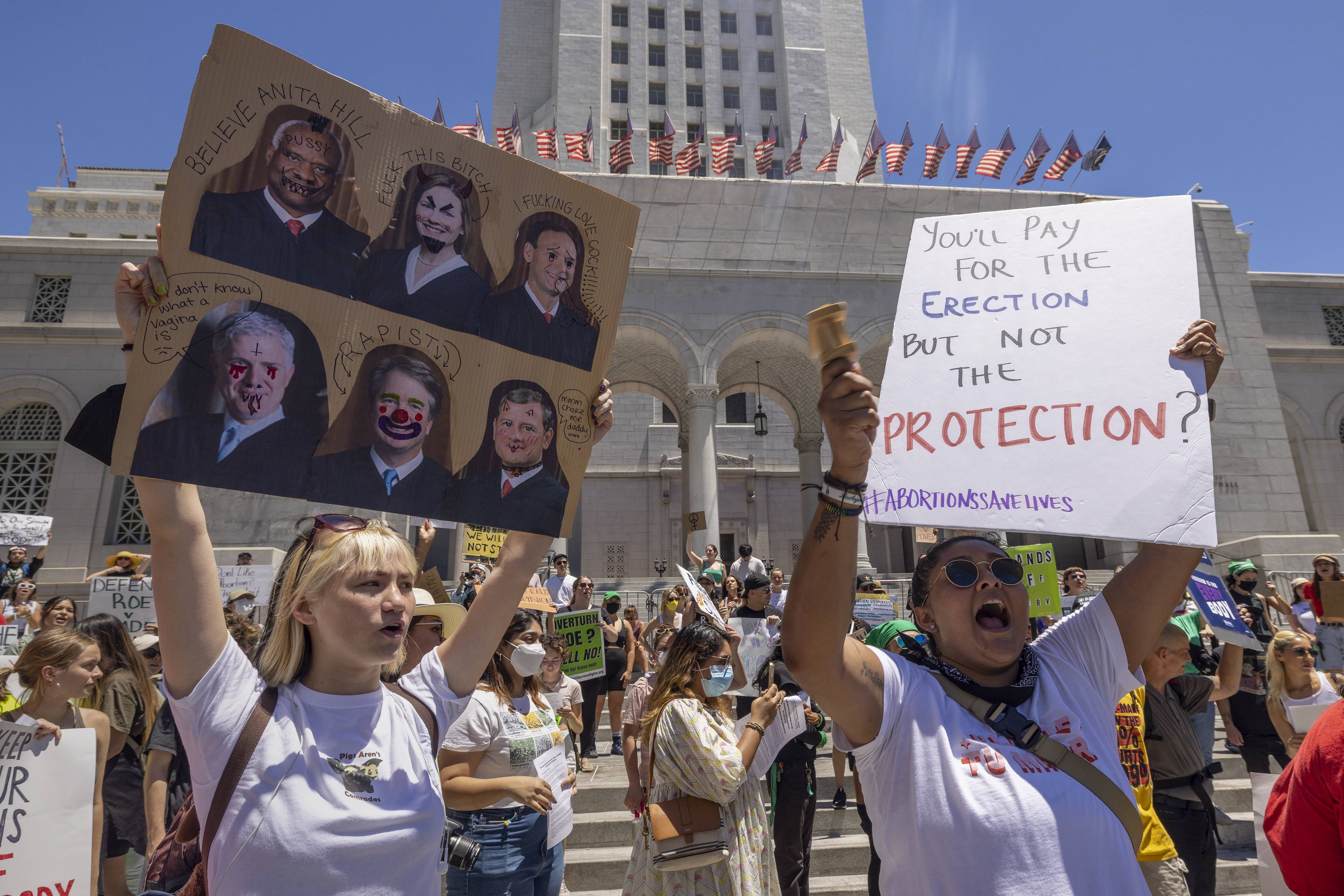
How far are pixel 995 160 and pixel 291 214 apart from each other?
26.7 m

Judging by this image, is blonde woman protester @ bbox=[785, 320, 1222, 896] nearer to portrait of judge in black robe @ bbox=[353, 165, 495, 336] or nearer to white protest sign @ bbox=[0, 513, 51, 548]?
portrait of judge in black robe @ bbox=[353, 165, 495, 336]

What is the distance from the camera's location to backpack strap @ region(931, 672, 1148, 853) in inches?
80.4

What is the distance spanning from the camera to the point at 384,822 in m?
1.94

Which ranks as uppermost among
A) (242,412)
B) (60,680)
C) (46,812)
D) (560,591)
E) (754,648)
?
(560,591)

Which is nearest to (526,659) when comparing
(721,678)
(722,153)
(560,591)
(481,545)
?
(721,678)

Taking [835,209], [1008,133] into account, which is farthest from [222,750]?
[1008,133]

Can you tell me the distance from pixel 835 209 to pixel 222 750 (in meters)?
24.9

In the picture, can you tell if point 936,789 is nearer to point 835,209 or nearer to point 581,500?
point 835,209

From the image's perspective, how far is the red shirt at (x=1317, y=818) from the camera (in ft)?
7.12

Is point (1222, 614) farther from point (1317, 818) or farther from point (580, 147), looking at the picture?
point (580, 147)

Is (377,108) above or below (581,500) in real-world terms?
below

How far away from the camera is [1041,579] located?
8.55m

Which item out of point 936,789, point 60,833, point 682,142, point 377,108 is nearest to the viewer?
point 936,789

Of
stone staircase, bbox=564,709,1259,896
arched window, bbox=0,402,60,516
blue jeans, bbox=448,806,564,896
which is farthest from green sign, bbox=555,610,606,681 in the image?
arched window, bbox=0,402,60,516
